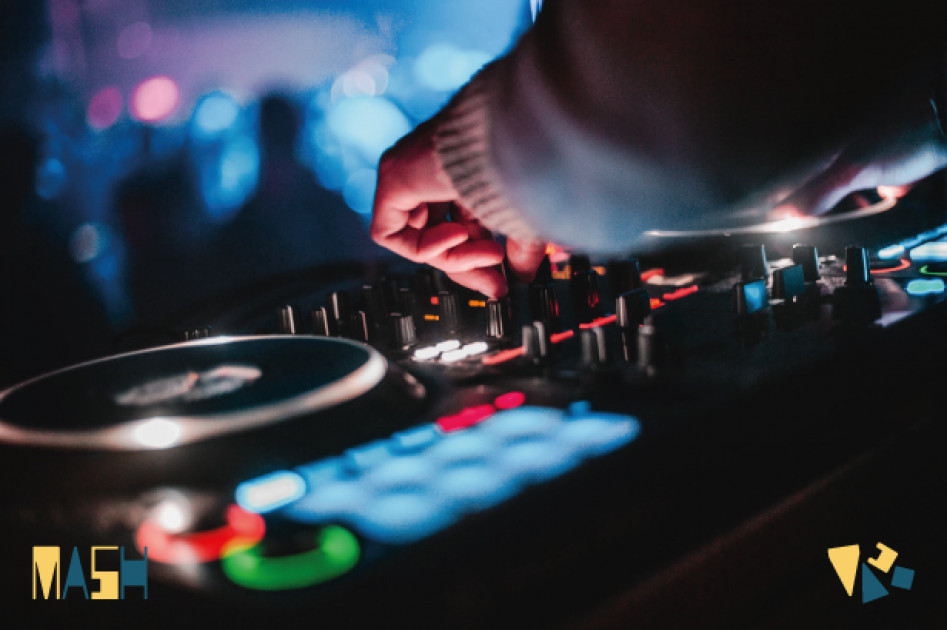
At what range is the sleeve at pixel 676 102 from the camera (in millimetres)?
454

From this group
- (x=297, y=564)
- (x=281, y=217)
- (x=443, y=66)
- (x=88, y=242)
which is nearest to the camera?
(x=297, y=564)

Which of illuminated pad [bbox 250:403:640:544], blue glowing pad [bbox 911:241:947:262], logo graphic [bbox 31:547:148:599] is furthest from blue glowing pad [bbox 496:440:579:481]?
blue glowing pad [bbox 911:241:947:262]

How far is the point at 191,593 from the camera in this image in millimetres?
354

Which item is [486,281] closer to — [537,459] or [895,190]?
[537,459]

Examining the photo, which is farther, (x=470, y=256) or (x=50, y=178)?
(x=50, y=178)

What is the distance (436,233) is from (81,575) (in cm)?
64

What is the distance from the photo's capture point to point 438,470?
17.9 inches

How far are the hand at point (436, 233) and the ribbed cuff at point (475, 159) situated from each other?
0.12m

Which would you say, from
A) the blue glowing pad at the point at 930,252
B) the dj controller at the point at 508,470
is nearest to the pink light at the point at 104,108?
the dj controller at the point at 508,470

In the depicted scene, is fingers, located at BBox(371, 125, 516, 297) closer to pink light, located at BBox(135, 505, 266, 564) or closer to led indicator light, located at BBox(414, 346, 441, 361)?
led indicator light, located at BBox(414, 346, 441, 361)

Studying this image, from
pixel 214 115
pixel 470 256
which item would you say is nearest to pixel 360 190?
pixel 214 115

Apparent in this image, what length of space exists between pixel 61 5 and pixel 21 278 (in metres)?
0.48

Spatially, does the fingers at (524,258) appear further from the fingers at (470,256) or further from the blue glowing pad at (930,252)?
the blue glowing pad at (930,252)

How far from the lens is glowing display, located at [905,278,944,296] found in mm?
825
